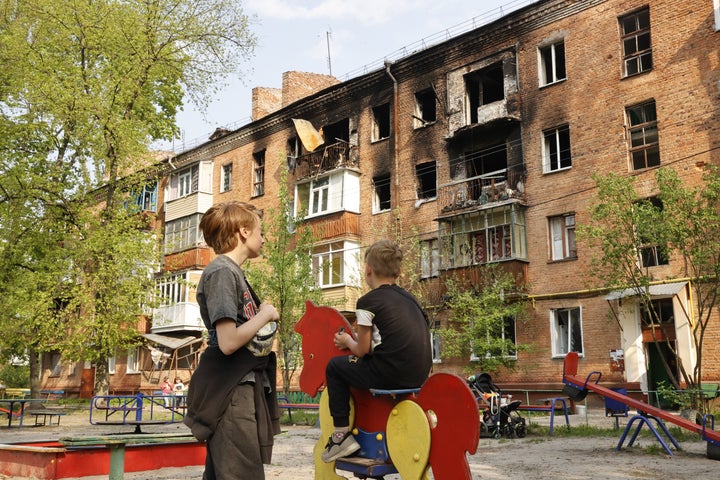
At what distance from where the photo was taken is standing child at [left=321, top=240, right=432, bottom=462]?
459 cm

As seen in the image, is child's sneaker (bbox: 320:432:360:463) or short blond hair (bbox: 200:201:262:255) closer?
short blond hair (bbox: 200:201:262:255)

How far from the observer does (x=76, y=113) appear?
861 inches

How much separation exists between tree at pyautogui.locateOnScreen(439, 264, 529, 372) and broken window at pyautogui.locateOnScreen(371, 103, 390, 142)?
8.71 m

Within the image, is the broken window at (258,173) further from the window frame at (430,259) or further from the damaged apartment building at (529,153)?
the window frame at (430,259)

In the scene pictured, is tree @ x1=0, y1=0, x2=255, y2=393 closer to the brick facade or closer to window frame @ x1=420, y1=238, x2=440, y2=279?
the brick facade

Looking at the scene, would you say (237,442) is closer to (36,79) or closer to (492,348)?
(492,348)

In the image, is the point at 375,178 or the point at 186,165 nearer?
the point at 375,178

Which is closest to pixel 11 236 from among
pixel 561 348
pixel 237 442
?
pixel 561 348

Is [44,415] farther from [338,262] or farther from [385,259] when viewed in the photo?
[385,259]

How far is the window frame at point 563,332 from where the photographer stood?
71.7 feet

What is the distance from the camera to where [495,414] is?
1322 cm

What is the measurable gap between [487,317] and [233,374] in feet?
62.6

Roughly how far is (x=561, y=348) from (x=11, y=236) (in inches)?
739

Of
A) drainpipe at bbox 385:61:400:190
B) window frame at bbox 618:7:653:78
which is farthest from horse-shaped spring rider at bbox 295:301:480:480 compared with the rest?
drainpipe at bbox 385:61:400:190
